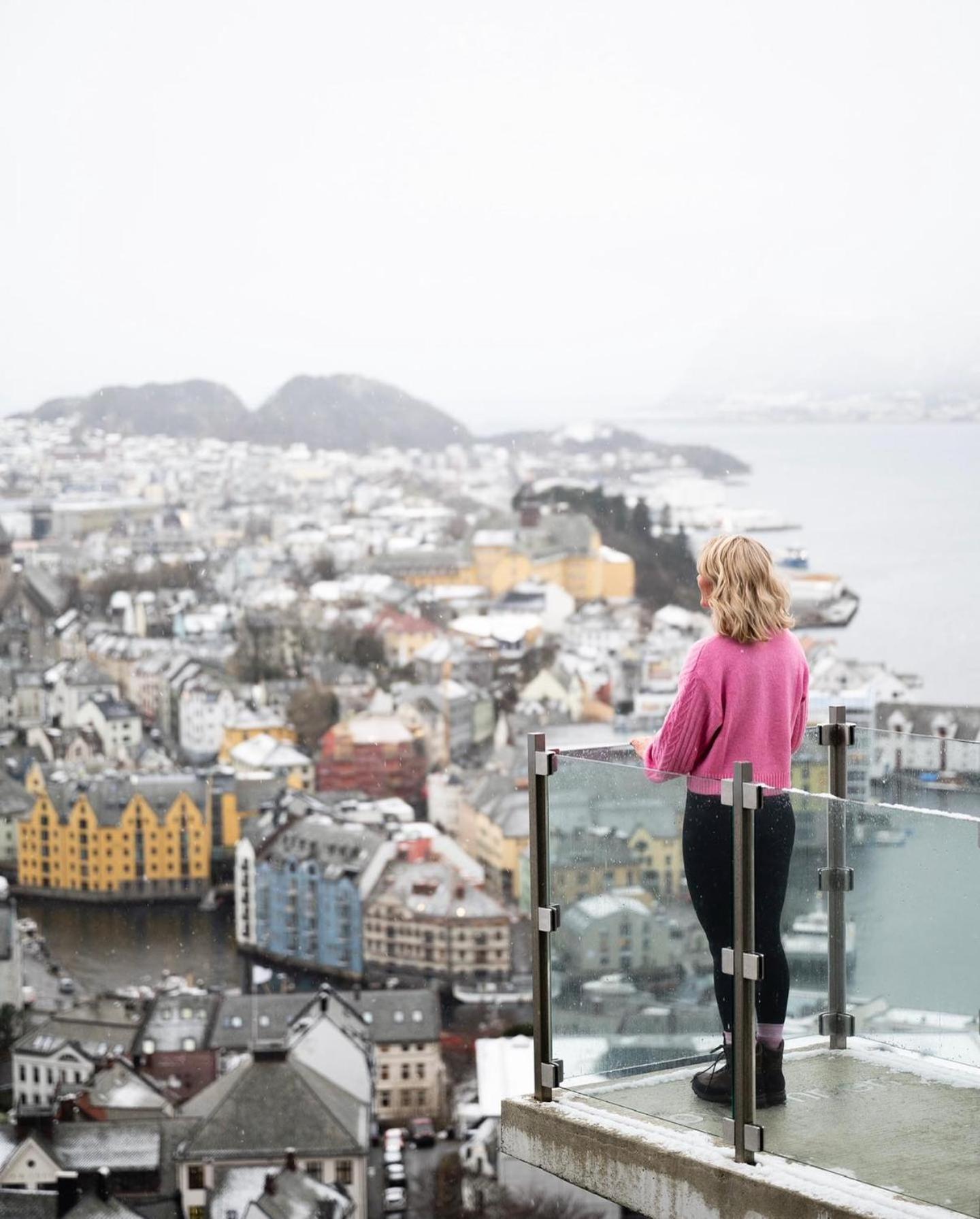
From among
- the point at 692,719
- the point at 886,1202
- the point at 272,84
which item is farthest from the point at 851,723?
the point at 272,84

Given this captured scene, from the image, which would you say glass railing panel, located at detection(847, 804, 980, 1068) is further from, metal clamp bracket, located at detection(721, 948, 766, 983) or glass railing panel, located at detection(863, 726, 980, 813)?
glass railing panel, located at detection(863, 726, 980, 813)

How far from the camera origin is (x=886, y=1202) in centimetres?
165

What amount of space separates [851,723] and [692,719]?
404 millimetres

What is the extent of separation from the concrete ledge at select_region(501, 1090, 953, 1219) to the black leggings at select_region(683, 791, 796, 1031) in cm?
15

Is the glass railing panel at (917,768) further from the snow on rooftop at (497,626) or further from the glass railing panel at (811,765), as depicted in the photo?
the snow on rooftop at (497,626)

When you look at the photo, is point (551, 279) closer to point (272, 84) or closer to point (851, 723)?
point (272, 84)

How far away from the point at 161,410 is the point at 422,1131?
3953mm

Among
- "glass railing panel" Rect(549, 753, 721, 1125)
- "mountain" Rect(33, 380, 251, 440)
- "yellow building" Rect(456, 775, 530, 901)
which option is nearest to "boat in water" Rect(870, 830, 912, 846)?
"glass railing panel" Rect(549, 753, 721, 1125)

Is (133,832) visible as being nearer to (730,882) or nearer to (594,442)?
(594,442)

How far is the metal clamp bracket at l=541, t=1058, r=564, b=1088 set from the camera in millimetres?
2059

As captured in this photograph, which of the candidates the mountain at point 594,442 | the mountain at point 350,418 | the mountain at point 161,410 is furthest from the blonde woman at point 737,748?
the mountain at point 161,410

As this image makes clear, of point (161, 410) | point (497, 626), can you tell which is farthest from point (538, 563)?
point (161, 410)

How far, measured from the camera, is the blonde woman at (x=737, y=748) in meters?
1.82

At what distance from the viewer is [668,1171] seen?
1.87 meters
